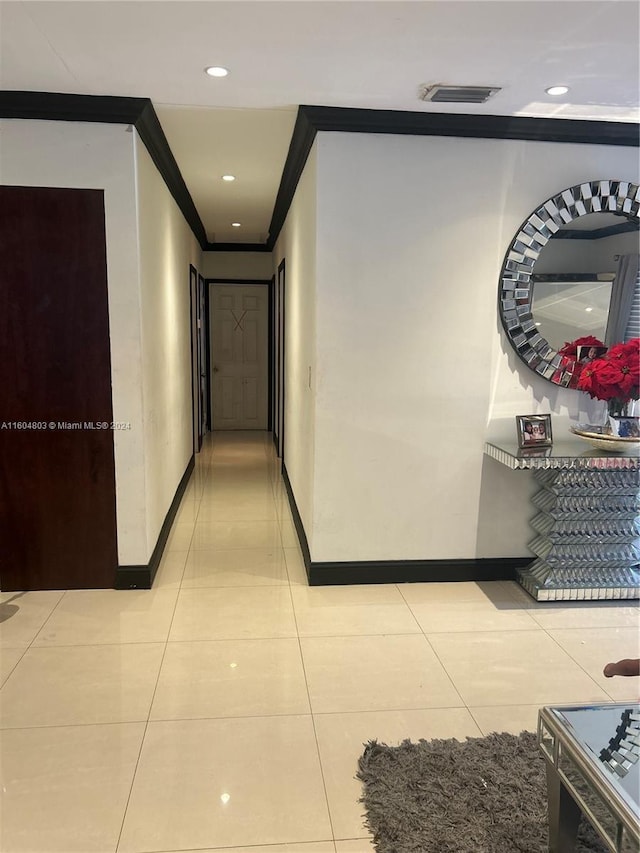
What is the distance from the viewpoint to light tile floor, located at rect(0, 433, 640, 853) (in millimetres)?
1872

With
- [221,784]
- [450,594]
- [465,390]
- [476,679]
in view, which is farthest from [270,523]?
[221,784]

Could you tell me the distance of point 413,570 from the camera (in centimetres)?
360

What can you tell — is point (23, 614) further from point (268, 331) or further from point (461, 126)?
point (268, 331)

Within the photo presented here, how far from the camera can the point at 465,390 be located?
11.4 feet

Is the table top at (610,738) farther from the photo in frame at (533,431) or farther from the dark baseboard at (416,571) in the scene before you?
the dark baseboard at (416,571)

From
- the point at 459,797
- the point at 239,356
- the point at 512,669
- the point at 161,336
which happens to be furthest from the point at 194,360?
the point at 459,797

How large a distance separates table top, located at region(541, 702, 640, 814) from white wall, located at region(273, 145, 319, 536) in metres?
2.02

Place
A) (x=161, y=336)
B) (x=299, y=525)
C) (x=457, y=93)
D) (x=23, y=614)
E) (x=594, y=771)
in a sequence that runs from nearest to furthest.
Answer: (x=594, y=771) < (x=457, y=93) < (x=23, y=614) < (x=161, y=336) < (x=299, y=525)

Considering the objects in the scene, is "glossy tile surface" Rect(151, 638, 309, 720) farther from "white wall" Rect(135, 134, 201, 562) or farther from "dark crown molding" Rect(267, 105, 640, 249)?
"dark crown molding" Rect(267, 105, 640, 249)

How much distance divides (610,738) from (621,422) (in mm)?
1976

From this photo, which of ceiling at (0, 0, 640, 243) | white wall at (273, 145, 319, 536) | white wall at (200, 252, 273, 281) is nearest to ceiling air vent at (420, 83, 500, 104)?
ceiling at (0, 0, 640, 243)

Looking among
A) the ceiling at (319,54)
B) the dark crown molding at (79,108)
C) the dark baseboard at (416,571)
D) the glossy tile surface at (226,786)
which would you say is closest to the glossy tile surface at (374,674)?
the glossy tile surface at (226,786)

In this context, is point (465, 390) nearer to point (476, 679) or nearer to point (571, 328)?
point (571, 328)

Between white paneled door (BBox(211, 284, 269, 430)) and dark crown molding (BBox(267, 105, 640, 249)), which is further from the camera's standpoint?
white paneled door (BBox(211, 284, 269, 430))
